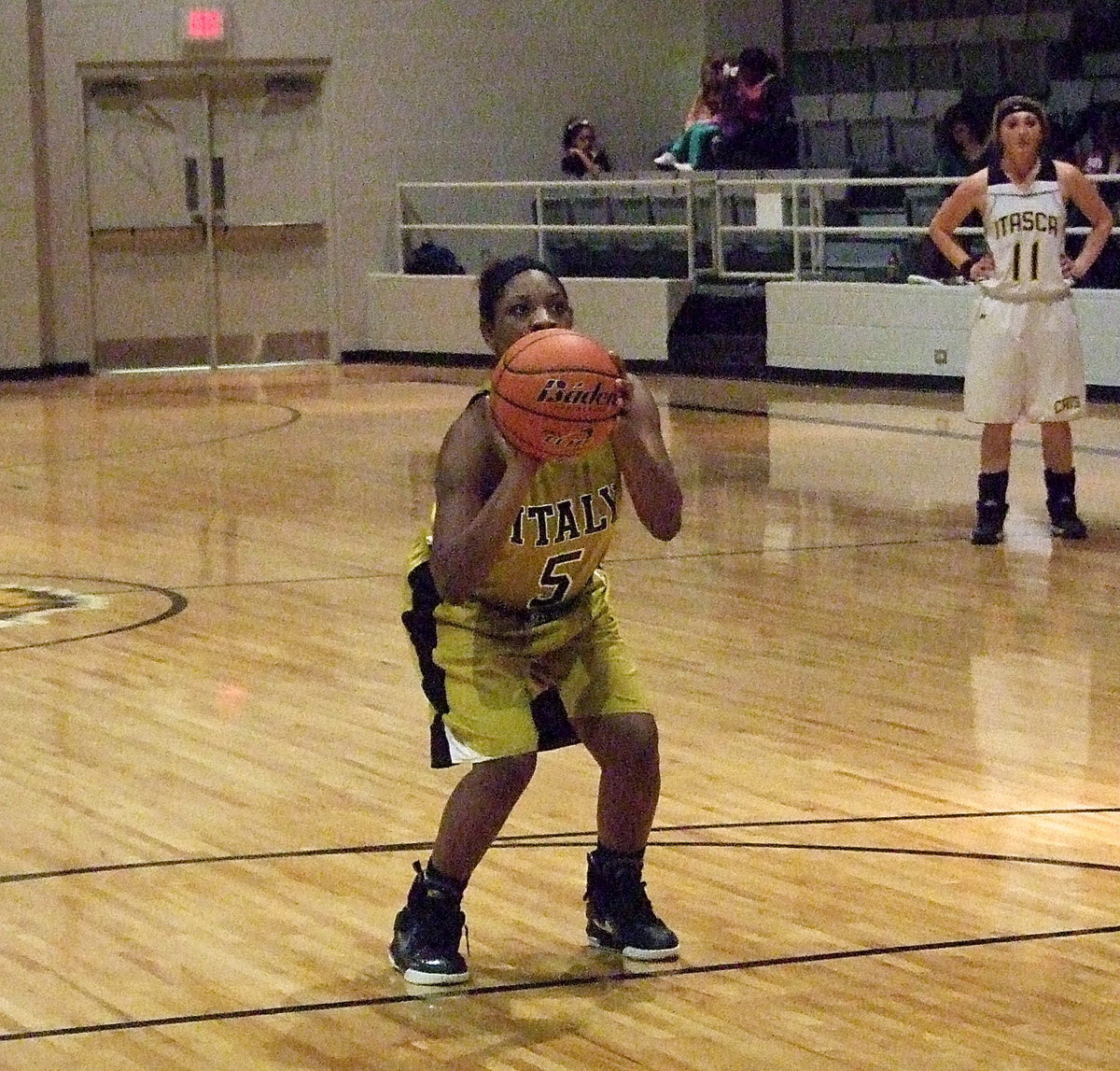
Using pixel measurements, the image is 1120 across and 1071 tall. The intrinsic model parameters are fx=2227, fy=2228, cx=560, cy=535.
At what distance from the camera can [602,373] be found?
11.5 ft

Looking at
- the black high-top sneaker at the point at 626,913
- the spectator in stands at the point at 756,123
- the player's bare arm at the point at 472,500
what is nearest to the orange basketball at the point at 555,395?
the player's bare arm at the point at 472,500

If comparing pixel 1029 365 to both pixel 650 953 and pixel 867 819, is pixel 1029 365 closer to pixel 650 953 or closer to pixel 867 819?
pixel 867 819

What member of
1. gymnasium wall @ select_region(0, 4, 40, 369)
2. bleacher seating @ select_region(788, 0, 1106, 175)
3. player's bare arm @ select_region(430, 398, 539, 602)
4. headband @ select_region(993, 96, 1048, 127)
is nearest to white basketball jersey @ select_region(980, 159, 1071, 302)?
headband @ select_region(993, 96, 1048, 127)

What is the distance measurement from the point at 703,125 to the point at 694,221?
3.76 feet

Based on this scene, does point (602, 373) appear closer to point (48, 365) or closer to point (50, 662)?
point (50, 662)

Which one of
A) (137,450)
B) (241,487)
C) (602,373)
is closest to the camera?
(602,373)

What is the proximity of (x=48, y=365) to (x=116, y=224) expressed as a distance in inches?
49.4

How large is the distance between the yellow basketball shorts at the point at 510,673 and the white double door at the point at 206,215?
14136mm

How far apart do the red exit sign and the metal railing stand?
1946mm

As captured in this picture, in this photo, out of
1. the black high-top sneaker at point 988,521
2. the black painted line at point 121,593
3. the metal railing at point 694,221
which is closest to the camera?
the black painted line at point 121,593

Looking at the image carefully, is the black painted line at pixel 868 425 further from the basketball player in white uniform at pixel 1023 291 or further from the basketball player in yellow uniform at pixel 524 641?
the basketball player in yellow uniform at pixel 524 641

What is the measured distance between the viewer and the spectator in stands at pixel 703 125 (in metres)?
17.0

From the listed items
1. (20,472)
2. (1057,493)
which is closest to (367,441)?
(20,472)

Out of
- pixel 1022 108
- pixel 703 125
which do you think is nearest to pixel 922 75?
pixel 703 125
